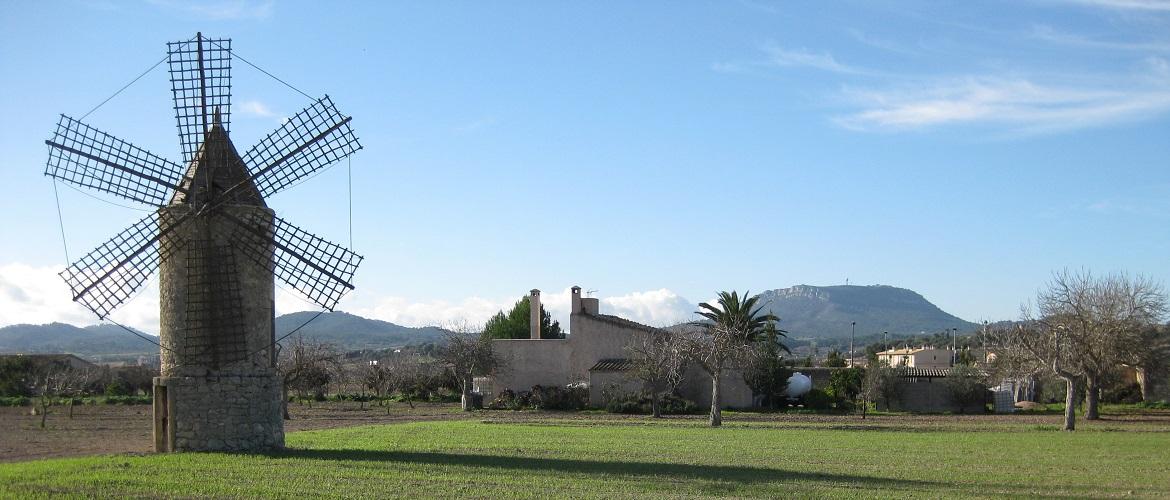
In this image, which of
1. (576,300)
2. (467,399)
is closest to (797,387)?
(576,300)

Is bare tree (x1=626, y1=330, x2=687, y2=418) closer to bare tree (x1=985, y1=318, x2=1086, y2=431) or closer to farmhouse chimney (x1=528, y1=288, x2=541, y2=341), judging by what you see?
farmhouse chimney (x1=528, y1=288, x2=541, y2=341)

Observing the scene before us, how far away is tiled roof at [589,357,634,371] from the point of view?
171 feet

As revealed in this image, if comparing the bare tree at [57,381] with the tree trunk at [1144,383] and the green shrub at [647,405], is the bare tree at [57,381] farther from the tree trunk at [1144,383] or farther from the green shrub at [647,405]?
the tree trunk at [1144,383]

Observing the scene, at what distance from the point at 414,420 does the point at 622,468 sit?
23.6m

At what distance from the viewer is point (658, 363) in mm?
46406

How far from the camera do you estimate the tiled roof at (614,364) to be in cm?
5215

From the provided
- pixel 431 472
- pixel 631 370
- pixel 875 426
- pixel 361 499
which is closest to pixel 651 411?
pixel 631 370

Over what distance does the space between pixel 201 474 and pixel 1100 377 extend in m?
38.8

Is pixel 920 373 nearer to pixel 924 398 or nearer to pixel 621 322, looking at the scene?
pixel 924 398

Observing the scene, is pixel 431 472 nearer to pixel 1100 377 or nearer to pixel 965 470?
pixel 965 470

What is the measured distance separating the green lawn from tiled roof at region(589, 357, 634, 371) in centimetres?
2042

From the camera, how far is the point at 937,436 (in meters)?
32.9

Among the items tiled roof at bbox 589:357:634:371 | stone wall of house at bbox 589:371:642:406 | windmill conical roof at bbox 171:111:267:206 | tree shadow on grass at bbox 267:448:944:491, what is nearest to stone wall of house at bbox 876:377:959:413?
stone wall of house at bbox 589:371:642:406

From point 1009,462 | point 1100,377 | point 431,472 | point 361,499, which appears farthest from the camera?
point 1100,377
